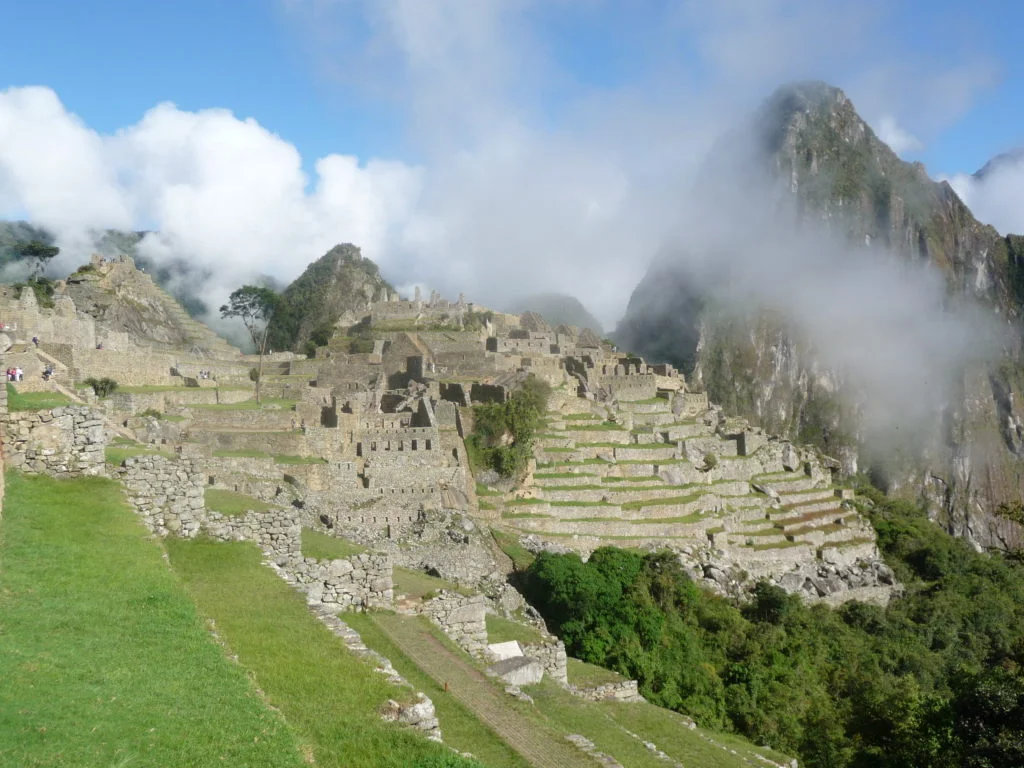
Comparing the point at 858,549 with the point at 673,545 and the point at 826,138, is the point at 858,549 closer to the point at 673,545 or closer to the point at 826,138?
the point at 673,545

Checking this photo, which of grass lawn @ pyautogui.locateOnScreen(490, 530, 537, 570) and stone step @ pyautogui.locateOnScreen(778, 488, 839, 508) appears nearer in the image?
grass lawn @ pyautogui.locateOnScreen(490, 530, 537, 570)

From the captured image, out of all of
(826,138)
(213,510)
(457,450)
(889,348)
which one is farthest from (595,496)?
(826,138)

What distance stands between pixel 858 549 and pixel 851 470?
114027mm

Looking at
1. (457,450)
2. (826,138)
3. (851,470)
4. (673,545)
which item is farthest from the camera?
(826,138)

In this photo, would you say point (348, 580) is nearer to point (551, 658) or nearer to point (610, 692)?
point (551, 658)

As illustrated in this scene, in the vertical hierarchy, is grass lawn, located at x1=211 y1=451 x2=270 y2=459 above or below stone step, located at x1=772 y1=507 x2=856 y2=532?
above

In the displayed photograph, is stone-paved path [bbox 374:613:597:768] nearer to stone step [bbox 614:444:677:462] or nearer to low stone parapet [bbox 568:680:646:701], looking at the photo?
low stone parapet [bbox 568:680:646:701]

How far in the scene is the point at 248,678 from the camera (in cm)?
632

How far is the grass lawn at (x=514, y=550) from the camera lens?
2541cm

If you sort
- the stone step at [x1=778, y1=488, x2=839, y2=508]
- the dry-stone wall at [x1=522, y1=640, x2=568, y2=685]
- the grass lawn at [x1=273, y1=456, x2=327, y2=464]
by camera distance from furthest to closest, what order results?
the stone step at [x1=778, y1=488, x2=839, y2=508]
the grass lawn at [x1=273, y1=456, x2=327, y2=464]
the dry-stone wall at [x1=522, y1=640, x2=568, y2=685]

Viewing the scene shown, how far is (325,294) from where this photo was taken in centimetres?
7869

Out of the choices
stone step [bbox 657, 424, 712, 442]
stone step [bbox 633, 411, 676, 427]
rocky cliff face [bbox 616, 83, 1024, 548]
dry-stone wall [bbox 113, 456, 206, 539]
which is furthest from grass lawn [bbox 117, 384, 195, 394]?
rocky cliff face [bbox 616, 83, 1024, 548]

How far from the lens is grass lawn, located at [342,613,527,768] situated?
27.7 feet

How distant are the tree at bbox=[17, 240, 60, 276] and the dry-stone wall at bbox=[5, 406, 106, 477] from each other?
44.8 metres
